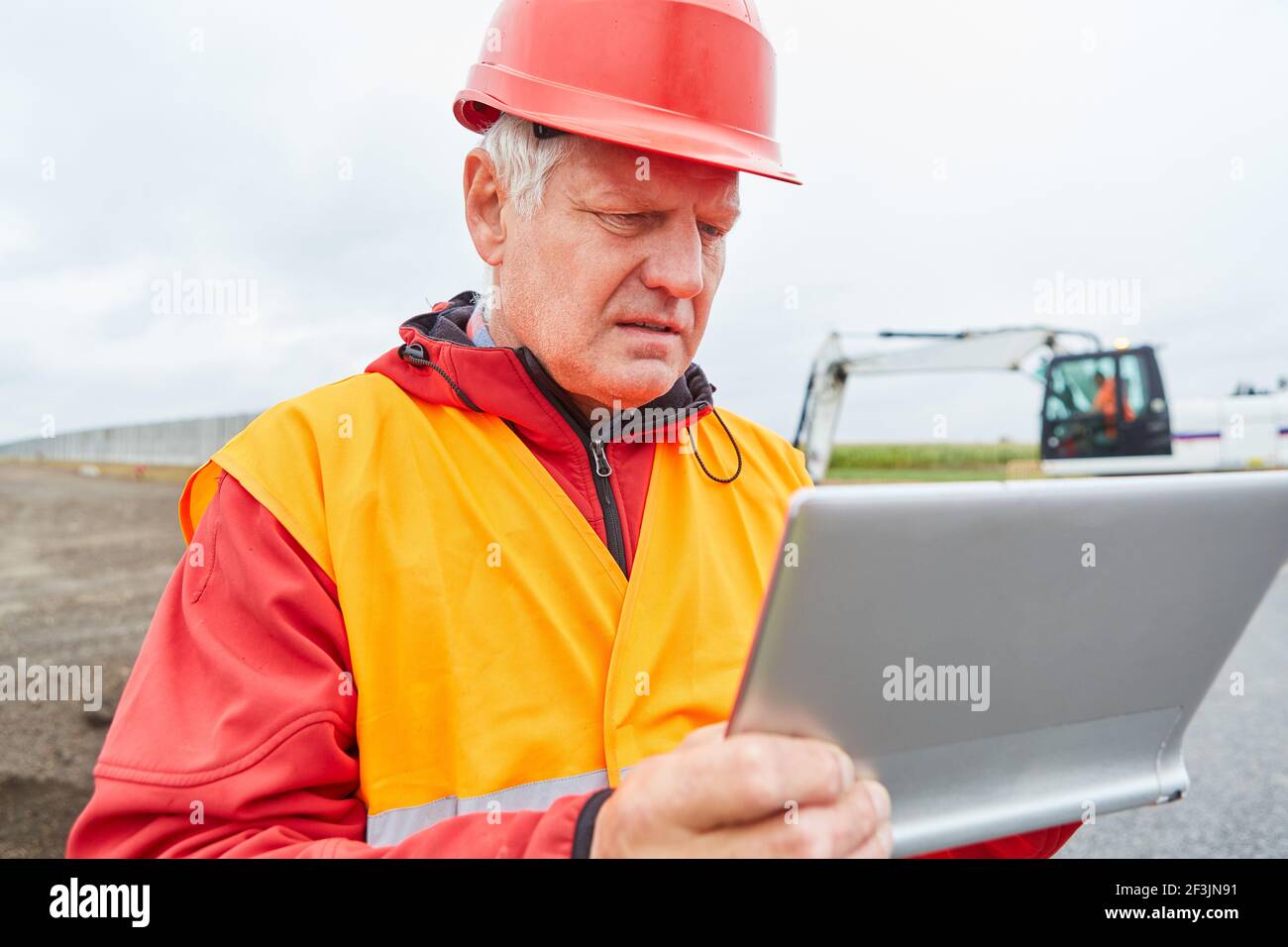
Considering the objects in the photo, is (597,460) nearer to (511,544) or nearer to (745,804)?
(511,544)

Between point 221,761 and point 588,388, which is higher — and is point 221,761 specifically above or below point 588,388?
below

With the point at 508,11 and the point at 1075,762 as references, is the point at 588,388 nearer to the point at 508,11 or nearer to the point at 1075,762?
the point at 508,11

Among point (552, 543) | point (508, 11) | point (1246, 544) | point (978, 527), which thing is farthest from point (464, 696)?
point (508, 11)

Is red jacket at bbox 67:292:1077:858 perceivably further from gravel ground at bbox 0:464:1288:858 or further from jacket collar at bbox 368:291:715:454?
gravel ground at bbox 0:464:1288:858

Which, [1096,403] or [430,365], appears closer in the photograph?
[430,365]

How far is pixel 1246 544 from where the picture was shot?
1.13 metres

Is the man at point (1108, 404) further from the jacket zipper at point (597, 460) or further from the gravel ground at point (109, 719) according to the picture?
the jacket zipper at point (597, 460)

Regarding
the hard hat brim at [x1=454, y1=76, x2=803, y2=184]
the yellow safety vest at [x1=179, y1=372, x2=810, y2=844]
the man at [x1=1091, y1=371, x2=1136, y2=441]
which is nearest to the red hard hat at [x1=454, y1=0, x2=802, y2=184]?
the hard hat brim at [x1=454, y1=76, x2=803, y2=184]

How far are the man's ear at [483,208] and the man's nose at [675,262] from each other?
328mm

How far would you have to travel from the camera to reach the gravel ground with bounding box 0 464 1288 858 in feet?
12.7

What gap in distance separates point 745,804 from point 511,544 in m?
0.70

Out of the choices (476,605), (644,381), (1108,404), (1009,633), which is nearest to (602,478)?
(644,381)

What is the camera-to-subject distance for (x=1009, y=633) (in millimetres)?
1012

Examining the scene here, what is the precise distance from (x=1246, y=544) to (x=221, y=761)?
130cm
